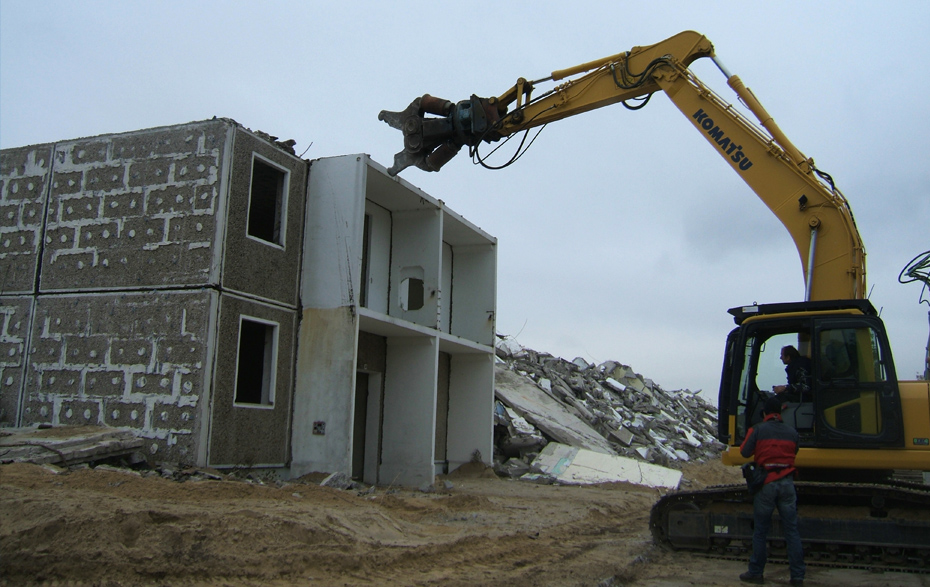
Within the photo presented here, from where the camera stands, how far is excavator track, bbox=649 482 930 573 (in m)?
7.91

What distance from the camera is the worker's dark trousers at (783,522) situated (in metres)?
7.35

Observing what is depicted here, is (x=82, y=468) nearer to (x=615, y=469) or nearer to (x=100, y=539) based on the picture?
(x=100, y=539)

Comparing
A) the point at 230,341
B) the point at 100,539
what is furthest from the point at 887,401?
the point at 230,341

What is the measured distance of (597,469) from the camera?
17281 millimetres

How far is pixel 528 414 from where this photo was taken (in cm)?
1998

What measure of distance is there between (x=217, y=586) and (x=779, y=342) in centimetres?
626

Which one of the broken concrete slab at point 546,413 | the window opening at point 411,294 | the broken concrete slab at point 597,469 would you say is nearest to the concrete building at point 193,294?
the window opening at point 411,294

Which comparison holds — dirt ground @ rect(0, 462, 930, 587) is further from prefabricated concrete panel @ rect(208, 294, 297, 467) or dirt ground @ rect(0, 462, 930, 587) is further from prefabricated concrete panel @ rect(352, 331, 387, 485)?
prefabricated concrete panel @ rect(352, 331, 387, 485)

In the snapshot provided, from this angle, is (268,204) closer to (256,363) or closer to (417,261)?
(256,363)

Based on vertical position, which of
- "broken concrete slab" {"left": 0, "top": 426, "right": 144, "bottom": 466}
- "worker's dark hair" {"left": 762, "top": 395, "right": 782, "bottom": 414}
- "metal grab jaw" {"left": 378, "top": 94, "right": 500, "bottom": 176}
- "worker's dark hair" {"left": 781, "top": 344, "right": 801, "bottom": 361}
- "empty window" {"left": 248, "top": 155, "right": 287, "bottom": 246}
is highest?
"metal grab jaw" {"left": 378, "top": 94, "right": 500, "bottom": 176}

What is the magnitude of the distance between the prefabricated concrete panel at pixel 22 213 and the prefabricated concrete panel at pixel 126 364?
849mm

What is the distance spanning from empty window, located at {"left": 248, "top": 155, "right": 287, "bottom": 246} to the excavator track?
787 cm

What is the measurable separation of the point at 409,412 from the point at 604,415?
31.4 feet

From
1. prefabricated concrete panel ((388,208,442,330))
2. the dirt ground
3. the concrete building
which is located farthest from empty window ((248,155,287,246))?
the dirt ground
